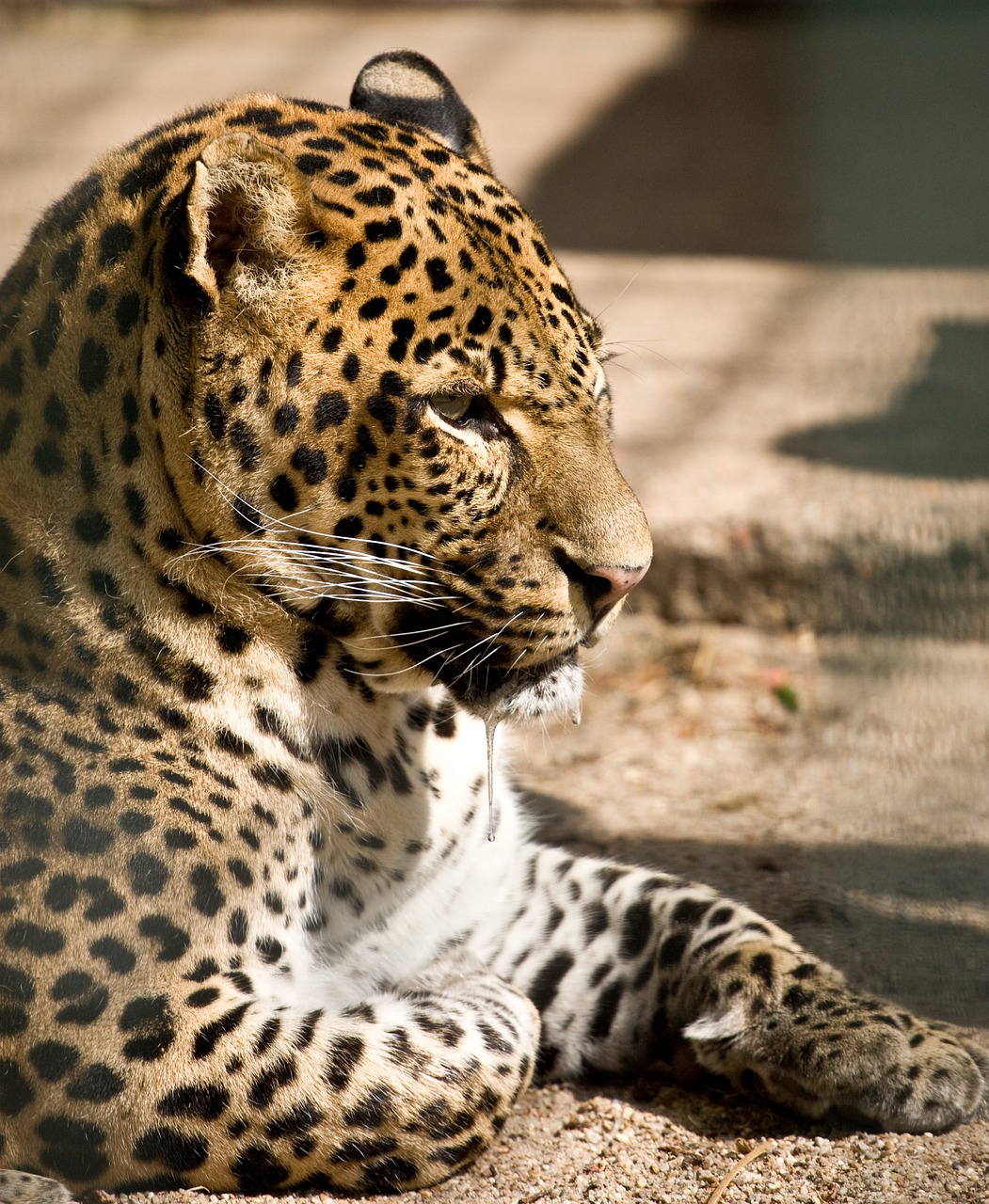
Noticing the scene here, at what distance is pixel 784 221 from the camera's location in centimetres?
952

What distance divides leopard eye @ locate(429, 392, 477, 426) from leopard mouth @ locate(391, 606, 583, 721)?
390 millimetres

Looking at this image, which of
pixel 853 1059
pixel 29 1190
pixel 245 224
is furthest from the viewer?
pixel 853 1059

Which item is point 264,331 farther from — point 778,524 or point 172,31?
point 172,31

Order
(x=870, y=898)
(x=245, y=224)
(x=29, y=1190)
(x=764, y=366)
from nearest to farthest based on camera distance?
(x=29, y=1190) < (x=245, y=224) < (x=870, y=898) < (x=764, y=366)

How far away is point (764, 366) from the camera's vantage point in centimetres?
728

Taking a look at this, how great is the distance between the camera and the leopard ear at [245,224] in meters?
2.71

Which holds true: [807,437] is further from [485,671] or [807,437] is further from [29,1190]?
[29,1190]

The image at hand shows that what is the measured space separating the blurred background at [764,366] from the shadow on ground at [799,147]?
0.12 ft

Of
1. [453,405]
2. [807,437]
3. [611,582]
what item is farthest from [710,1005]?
[807,437]

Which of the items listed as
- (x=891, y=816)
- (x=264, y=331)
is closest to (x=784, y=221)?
(x=891, y=816)

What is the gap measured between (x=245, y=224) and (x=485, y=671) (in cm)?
100

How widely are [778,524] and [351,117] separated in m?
2.92

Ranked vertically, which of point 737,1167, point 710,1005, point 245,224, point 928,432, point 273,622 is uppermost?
point 245,224

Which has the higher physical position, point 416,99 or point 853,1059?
point 416,99
